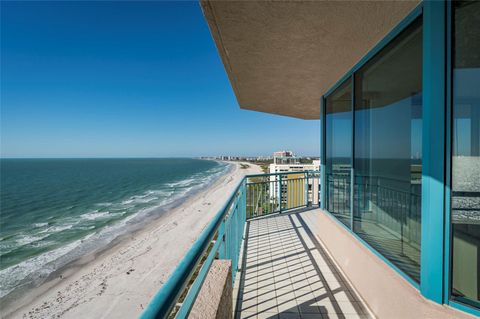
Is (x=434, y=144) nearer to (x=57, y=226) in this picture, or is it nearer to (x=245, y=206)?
(x=245, y=206)

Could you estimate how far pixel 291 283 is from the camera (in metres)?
2.36

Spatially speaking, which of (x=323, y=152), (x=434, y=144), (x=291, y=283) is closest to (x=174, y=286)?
(x=434, y=144)

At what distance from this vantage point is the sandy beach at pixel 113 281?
7793 mm

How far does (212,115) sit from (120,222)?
1441 inches

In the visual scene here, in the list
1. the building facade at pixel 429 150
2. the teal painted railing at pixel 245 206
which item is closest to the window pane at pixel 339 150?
the building facade at pixel 429 150

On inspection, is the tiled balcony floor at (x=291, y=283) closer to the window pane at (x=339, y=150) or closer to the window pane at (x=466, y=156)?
the window pane at (x=339, y=150)

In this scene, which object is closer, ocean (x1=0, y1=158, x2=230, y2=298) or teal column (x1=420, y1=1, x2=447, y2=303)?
teal column (x1=420, y1=1, x2=447, y2=303)

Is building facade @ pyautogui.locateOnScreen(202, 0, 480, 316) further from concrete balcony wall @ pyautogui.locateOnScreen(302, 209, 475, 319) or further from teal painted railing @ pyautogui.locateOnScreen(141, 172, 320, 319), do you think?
teal painted railing @ pyautogui.locateOnScreen(141, 172, 320, 319)

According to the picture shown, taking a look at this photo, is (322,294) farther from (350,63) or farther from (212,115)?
(212,115)

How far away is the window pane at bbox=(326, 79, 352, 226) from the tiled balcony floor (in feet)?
2.17

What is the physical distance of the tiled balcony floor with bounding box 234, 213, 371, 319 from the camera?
1.96m

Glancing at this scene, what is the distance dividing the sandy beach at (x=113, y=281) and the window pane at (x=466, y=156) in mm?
7977

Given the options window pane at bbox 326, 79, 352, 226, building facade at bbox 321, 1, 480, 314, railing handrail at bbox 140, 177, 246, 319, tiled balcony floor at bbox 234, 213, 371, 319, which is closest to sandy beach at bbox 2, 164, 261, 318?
window pane at bbox 326, 79, 352, 226

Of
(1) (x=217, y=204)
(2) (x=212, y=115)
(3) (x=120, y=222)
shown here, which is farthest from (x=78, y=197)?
(2) (x=212, y=115)
